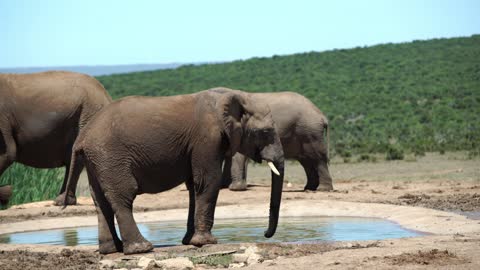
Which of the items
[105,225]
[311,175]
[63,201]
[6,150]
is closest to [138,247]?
[105,225]

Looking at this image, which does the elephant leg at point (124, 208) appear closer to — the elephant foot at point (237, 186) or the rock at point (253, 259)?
the rock at point (253, 259)

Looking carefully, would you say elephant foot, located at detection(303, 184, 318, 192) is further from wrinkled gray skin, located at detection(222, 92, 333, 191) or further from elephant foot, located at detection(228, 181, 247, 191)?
elephant foot, located at detection(228, 181, 247, 191)

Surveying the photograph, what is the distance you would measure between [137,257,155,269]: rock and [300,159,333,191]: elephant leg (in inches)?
388

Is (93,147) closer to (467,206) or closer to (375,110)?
(467,206)

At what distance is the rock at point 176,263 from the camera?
1052 centimetres

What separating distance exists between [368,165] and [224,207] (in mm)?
12472

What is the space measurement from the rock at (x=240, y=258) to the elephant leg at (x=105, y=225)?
75.9 inches

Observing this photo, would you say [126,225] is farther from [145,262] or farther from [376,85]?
[376,85]

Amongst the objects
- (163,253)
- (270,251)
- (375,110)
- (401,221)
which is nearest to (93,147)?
(163,253)

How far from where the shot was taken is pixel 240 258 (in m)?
10.8

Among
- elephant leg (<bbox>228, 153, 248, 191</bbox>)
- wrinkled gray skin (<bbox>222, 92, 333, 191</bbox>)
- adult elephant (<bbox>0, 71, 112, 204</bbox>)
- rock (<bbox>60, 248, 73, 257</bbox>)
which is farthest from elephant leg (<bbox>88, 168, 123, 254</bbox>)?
elephant leg (<bbox>228, 153, 248, 191</bbox>)

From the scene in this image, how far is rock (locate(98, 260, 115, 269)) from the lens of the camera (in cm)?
1088

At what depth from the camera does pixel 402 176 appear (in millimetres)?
24812

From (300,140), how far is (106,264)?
1007 cm
